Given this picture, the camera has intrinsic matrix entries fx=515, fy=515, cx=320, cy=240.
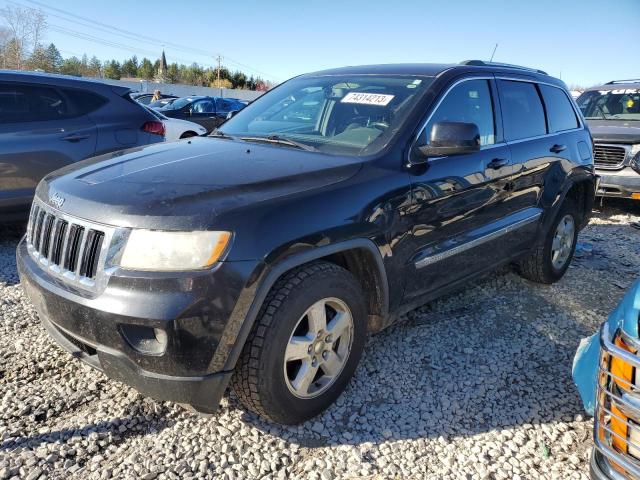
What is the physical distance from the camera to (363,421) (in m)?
2.62

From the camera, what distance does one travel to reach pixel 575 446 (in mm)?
2533

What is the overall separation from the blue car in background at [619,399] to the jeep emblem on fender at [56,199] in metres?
2.37

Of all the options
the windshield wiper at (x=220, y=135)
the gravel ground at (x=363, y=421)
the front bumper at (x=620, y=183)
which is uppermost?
the front bumper at (x=620, y=183)

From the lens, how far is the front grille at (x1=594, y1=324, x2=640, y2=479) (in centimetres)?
172

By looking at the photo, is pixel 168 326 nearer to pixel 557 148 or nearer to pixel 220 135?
pixel 220 135

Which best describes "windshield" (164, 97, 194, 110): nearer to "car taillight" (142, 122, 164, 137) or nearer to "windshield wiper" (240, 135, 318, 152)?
"car taillight" (142, 122, 164, 137)

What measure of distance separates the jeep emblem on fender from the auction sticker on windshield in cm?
178

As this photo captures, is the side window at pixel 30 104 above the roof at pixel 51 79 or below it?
below

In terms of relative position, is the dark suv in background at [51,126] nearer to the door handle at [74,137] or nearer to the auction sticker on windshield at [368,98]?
the door handle at [74,137]

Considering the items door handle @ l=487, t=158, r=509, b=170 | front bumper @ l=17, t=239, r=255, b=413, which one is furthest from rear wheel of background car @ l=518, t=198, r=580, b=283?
front bumper @ l=17, t=239, r=255, b=413

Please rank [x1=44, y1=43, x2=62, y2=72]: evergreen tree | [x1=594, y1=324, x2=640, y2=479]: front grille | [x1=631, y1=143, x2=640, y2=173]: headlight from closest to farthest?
[x1=594, y1=324, x2=640, y2=479]: front grille, [x1=631, y1=143, x2=640, y2=173]: headlight, [x1=44, y1=43, x2=62, y2=72]: evergreen tree

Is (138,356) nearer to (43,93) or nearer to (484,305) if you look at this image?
(484,305)

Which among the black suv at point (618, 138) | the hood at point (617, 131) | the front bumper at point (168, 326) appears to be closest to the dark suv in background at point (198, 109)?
the black suv at point (618, 138)

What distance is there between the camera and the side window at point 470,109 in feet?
10.3
